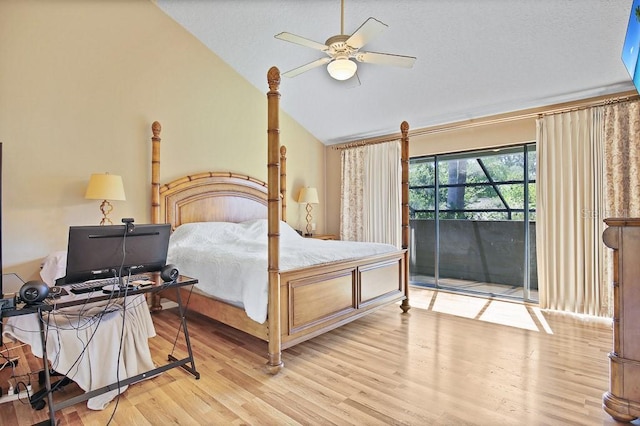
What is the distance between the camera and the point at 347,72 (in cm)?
277

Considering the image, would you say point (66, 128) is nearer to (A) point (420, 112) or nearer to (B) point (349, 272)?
(B) point (349, 272)

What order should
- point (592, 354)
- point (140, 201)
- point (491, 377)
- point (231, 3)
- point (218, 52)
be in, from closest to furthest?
point (491, 377)
point (592, 354)
point (231, 3)
point (140, 201)
point (218, 52)

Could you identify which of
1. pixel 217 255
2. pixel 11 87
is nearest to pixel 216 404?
pixel 217 255

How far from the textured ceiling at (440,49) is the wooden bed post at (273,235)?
158cm

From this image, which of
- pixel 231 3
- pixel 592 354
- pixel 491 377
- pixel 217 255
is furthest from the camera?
pixel 231 3

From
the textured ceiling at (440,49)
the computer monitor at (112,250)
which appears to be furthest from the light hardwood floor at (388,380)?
the textured ceiling at (440,49)

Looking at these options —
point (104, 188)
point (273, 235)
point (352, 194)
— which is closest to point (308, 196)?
point (352, 194)

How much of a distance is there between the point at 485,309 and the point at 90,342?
3.91 meters

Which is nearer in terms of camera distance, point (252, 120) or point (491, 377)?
point (491, 377)

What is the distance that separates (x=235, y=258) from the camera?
9.23 feet

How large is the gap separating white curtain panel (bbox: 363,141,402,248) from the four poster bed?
1191mm

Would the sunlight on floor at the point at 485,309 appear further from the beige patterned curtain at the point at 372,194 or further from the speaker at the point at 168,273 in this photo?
the speaker at the point at 168,273

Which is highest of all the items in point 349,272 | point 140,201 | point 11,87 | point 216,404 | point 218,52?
point 218,52

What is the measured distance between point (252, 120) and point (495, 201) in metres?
3.57
